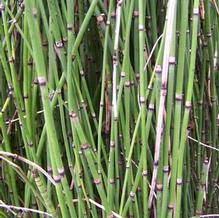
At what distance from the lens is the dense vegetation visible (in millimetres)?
611

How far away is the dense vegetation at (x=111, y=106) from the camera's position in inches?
24.0

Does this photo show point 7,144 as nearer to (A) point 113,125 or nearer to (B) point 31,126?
(B) point 31,126

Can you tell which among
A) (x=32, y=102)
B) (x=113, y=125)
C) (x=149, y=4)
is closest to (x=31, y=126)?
(x=32, y=102)

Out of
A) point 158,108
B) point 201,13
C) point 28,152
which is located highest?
point 201,13

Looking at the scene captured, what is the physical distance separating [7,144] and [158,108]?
13.4 inches

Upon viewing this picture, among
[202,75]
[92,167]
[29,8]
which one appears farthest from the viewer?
[202,75]

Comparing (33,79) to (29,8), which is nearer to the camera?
(29,8)

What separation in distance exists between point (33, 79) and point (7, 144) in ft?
0.48

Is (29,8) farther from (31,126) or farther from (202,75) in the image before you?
(202,75)

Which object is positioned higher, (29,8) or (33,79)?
(29,8)

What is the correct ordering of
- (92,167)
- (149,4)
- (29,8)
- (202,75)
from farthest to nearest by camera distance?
(202,75), (149,4), (92,167), (29,8)

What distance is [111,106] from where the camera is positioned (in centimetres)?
76

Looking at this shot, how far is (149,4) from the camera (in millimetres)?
754

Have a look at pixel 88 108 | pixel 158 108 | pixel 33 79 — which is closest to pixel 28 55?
pixel 33 79
